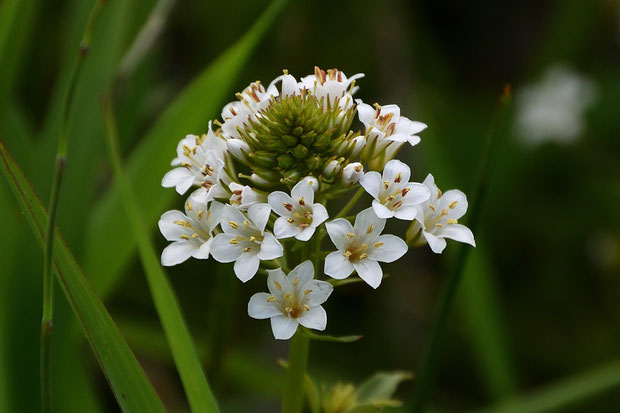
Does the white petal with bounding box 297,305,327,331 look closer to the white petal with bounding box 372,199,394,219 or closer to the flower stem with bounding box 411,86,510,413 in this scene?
the white petal with bounding box 372,199,394,219

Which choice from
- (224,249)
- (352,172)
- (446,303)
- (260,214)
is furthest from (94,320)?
(446,303)

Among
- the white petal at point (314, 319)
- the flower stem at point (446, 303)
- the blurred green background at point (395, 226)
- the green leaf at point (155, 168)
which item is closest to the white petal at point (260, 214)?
the white petal at point (314, 319)

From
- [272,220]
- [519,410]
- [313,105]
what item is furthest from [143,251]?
[519,410]

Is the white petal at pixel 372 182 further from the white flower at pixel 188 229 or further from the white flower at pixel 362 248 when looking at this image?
the white flower at pixel 188 229

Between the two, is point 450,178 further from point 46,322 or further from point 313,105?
point 46,322

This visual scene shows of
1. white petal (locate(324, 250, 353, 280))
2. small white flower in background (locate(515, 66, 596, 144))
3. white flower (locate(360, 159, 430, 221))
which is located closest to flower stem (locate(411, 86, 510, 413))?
white flower (locate(360, 159, 430, 221))

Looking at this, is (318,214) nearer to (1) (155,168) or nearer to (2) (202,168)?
(2) (202,168)
